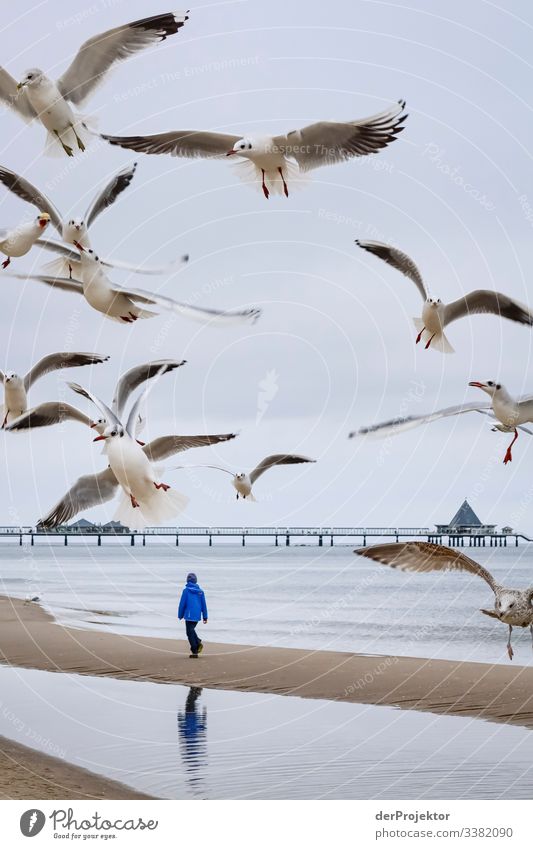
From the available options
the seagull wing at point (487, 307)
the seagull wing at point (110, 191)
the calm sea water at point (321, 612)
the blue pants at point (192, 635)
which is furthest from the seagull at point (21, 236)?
→ the calm sea water at point (321, 612)

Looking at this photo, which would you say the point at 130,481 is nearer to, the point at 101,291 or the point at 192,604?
the point at 101,291

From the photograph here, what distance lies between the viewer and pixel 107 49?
42.1 ft

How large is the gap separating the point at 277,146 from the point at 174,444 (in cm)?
341

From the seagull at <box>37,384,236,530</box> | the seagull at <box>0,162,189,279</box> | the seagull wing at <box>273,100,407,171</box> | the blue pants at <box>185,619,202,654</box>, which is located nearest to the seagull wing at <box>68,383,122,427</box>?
the seagull at <box>37,384,236,530</box>

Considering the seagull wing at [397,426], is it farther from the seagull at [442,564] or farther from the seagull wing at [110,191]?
the seagull wing at [110,191]

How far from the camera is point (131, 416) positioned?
12.4 metres

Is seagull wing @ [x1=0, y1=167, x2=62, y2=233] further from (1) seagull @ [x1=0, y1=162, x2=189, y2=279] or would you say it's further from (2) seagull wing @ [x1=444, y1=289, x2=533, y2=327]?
(2) seagull wing @ [x1=444, y1=289, x2=533, y2=327]

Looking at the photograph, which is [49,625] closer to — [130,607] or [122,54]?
[130,607]

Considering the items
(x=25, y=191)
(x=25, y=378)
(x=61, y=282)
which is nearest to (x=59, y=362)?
(x=25, y=378)

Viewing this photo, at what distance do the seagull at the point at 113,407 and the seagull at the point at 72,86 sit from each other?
7.98 ft

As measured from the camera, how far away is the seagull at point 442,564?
10281 millimetres

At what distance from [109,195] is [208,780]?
20.9 ft

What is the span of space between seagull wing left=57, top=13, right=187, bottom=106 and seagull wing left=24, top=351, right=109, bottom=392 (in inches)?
105

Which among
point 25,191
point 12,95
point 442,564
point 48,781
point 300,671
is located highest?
point 12,95
